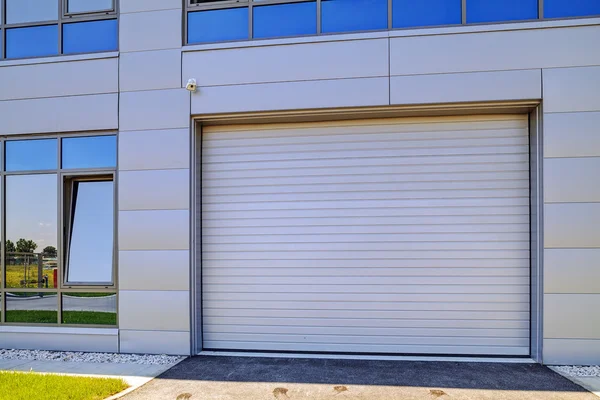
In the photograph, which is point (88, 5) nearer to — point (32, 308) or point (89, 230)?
point (89, 230)

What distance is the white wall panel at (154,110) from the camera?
6.02m

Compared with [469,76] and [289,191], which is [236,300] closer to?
[289,191]

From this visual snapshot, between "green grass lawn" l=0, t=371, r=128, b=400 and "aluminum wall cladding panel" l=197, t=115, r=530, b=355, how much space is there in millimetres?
1784

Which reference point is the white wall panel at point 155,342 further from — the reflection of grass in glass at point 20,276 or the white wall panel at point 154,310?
the reflection of grass in glass at point 20,276

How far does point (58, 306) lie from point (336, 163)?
518cm

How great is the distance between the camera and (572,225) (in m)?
5.36

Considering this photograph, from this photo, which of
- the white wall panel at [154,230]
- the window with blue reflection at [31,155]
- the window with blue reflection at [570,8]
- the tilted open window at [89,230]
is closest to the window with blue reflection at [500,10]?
the window with blue reflection at [570,8]

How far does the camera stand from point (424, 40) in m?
5.65

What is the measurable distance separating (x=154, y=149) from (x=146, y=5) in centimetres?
236

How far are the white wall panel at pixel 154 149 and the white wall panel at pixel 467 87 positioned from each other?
132 inches

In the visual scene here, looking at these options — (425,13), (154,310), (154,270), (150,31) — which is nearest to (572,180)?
(425,13)

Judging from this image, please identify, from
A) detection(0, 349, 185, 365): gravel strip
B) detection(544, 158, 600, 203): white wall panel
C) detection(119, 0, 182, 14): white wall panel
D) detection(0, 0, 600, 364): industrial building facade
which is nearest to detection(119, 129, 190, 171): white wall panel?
detection(0, 0, 600, 364): industrial building facade

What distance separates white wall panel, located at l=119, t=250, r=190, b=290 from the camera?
19.4ft

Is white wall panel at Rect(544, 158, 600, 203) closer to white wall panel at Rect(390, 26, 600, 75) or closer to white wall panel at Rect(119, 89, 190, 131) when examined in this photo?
white wall panel at Rect(390, 26, 600, 75)
